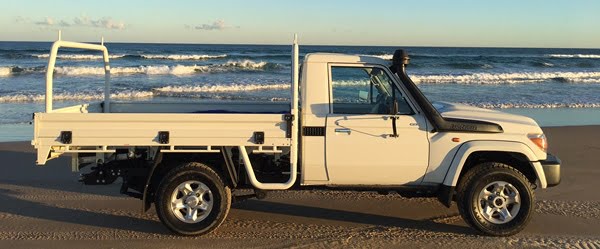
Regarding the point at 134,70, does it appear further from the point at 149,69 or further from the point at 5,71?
the point at 5,71

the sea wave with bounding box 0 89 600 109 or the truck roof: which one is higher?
the truck roof

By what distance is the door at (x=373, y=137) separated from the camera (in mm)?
5062

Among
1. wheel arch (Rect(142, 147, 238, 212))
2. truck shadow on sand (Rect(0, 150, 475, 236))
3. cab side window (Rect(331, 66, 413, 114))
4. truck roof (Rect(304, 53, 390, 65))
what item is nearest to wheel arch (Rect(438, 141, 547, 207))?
truck shadow on sand (Rect(0, 150, 475, 236))

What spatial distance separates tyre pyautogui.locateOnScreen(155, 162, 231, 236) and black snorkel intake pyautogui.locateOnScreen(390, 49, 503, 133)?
202 cm

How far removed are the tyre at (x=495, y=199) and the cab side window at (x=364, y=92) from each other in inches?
36.4

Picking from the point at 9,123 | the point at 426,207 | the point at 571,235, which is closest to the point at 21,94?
the point at 9,123

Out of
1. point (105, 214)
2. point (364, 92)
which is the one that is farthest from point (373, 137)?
point (105, 214)

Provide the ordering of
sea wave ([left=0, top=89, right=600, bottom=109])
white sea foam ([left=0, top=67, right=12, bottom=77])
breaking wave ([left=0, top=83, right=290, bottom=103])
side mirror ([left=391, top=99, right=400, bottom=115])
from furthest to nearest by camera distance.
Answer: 1. white sea foam ([left=0, top=67, right=12, bottom=77])
2. sea wave ([left=0, top=89, right=600, bottom=109])
3. breaking wave ([left=0, top=83, right=290, bottom=103])
4. side mirror ([left=391, top=99, right=400, bottom=115])

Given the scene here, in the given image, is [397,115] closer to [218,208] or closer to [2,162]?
[218,208]

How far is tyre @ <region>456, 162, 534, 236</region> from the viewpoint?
5.15m

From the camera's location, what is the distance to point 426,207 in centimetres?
623

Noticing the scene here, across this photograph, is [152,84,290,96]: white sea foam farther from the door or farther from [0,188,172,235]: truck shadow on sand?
the door

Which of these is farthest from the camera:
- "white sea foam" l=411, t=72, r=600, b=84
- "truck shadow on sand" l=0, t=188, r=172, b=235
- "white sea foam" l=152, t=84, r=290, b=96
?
"white sea foam" l=411, t=72, r=600, b=84

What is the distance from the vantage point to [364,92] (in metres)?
5.41
